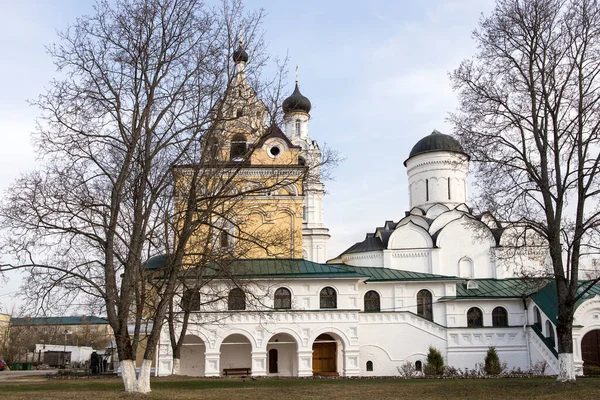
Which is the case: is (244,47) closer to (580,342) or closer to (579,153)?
(579,153)

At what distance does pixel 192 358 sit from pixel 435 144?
17.7 metres

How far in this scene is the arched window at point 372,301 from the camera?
28375 millimetres

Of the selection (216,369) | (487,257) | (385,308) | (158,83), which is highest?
(158,83)

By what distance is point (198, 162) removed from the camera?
568 inches

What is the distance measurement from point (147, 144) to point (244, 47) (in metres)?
3.11

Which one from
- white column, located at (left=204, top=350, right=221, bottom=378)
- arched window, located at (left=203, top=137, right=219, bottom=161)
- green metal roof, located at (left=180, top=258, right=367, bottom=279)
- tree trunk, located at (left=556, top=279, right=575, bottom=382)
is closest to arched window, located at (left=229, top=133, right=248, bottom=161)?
arched window, located at (left=203, top=137, right=219, bottom=161)

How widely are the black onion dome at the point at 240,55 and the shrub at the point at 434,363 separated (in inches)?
640

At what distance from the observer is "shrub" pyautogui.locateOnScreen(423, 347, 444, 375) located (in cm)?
2530

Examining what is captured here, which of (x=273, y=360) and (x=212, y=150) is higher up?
(x=212, y=150)

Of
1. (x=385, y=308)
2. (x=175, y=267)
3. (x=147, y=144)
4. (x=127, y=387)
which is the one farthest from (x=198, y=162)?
(x=385, y=308)

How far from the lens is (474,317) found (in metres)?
28.4

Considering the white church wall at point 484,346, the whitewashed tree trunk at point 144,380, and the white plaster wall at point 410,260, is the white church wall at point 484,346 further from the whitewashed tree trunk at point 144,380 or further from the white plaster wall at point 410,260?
the whitewashed tree trunk at point 144,380

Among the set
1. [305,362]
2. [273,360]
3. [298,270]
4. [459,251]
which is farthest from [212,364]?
[459,251]

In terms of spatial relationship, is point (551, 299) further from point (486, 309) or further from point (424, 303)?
point (424, 303)
